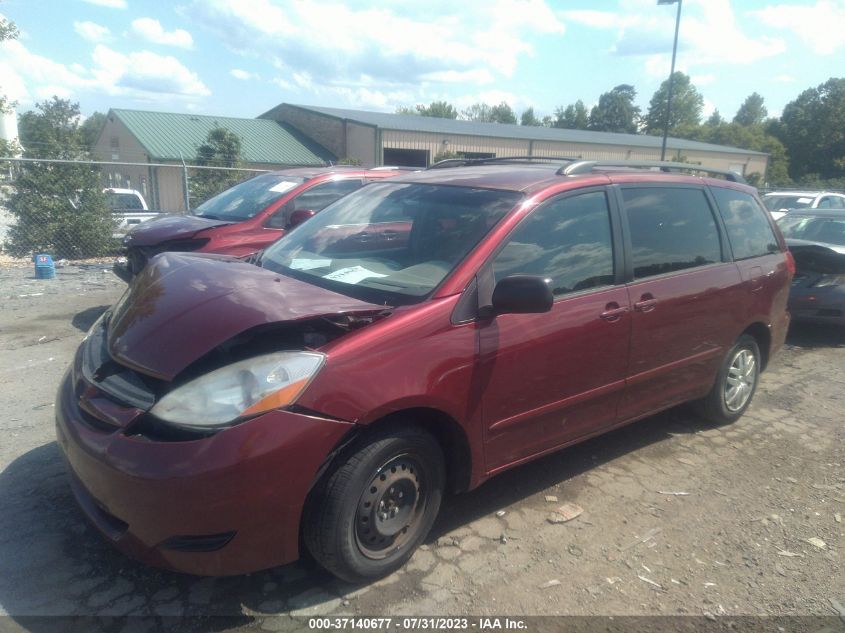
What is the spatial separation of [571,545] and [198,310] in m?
2.17

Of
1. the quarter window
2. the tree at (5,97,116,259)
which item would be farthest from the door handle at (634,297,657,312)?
the tree at (5,97,116,259)

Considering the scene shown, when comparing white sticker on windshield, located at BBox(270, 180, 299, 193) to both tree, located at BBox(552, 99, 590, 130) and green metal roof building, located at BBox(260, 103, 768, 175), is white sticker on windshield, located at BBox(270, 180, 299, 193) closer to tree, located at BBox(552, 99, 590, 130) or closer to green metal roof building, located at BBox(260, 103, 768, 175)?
green metal roof building, located at BBox(260, 103, 768, 175)

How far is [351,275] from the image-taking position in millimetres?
3301

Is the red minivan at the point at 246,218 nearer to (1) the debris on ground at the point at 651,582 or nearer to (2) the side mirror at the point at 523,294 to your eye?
(2) the side mirror at the point at 523,294

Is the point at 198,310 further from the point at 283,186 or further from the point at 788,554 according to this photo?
the point at 283,186

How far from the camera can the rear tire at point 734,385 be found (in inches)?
181

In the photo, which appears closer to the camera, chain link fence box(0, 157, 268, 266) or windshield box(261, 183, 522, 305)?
windshield box(261, 183, 522, 305)

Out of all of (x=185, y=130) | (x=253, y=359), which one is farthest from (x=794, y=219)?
(x=185, y=130)

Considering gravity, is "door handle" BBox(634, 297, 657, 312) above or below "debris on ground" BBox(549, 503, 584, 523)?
above

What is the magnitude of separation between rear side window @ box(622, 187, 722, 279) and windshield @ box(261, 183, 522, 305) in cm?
96

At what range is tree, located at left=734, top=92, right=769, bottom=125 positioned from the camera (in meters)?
101

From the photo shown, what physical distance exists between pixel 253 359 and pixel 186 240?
192 inches

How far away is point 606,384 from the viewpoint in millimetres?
3613

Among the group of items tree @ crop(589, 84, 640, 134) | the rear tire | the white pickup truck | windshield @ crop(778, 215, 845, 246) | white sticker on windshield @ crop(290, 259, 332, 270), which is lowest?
the rear tire
